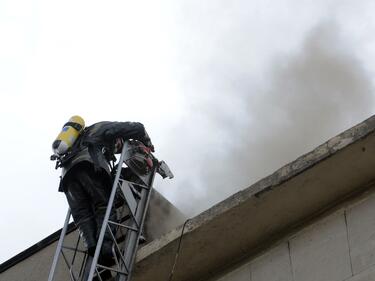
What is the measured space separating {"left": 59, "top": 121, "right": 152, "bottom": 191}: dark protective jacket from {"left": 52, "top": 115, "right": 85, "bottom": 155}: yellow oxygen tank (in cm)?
7

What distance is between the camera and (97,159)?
8.00 m

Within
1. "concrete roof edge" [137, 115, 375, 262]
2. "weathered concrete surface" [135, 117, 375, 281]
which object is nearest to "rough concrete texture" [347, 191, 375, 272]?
"weathered concrete surface" [135, 117, 375, 281]

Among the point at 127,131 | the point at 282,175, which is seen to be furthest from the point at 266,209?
the point at 127,131

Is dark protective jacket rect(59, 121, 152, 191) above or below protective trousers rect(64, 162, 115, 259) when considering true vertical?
above

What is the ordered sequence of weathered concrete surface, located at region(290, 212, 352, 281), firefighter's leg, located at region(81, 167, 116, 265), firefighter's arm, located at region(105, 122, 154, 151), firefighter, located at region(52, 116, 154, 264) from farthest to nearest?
firefighter's arm, located at region(105, 122, 154, 151) → firefighter, located at region(52, 116, 154, 264) → firefighter's leg, located at region(81, 167, 116, 265) → weathered concrete surface, located at region(290, 212, 352, 281)

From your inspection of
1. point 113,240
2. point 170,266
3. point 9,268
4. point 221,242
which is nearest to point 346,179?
point 221,242

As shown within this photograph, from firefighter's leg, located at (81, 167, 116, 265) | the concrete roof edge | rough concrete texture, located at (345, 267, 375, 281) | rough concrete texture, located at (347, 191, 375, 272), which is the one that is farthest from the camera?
firefighter's leg, located at (81, 167, 116, 265)

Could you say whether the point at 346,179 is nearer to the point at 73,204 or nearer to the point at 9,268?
the point at 73,204

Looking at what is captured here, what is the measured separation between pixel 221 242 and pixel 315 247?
0.95m

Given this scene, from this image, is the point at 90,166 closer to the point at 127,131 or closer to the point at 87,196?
the point at 87,196

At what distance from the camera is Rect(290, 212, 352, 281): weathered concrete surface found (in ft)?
19.3

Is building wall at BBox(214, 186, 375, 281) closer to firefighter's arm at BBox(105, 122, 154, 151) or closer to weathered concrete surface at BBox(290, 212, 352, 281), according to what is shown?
weathered concrete surface at BBox(290, 212, 352, 281)

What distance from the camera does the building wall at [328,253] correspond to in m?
5.80

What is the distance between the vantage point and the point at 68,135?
8359 mm
